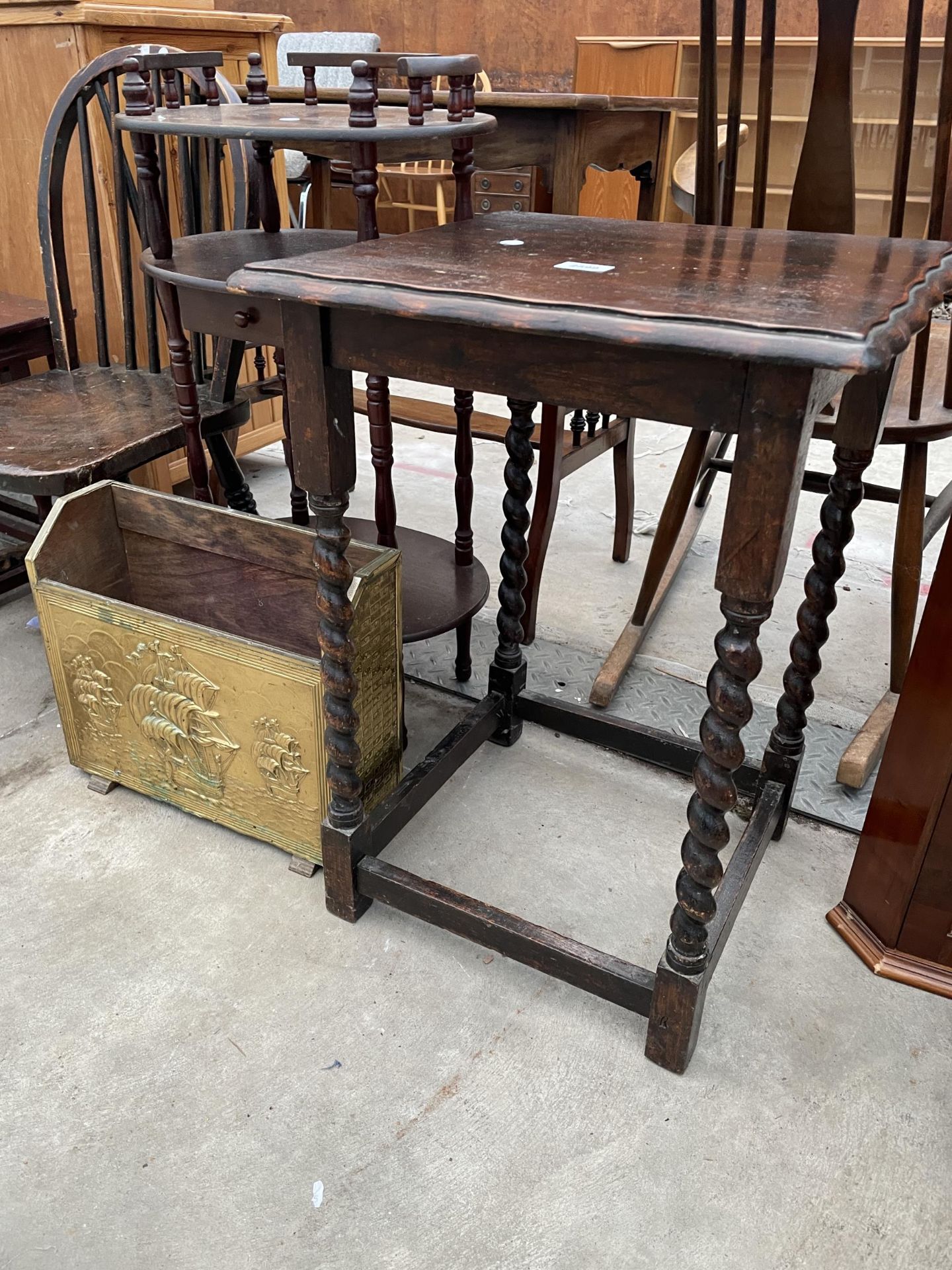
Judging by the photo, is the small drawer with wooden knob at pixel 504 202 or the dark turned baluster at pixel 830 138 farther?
the small drawer with wooden knob at pixel 504 202

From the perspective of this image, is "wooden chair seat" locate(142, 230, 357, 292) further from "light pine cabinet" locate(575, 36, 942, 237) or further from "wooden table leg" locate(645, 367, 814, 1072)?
"light pine cabinet" locate(575, 36, 942, 237)

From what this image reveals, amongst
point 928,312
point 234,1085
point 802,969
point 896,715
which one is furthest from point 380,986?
point 928,312

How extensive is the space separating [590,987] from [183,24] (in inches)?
89.4

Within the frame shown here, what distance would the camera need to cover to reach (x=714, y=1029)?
1.27 metres

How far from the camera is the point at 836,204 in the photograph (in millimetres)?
1467

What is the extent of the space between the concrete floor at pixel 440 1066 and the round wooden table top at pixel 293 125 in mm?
1067

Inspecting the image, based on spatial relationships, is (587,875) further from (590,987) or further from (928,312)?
(928,312)

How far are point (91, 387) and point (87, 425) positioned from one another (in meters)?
0.27

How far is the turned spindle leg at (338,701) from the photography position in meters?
1.20

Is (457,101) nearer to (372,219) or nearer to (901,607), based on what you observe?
(372,219)

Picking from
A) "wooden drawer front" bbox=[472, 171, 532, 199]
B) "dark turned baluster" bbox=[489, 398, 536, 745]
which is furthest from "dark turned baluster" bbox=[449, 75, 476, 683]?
"wooden drawer front" bbox=[472, 171, 532, 199]

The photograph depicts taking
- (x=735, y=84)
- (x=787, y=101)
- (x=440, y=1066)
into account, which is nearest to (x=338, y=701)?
(x=440, y=1066)

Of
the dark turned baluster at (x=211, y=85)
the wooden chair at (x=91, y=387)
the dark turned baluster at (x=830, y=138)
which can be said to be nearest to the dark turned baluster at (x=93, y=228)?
the wooden chair at (x=91, y=387)

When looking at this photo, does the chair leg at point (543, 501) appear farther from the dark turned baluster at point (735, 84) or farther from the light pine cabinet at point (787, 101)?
the light pine cabinet at point (787, 101)
